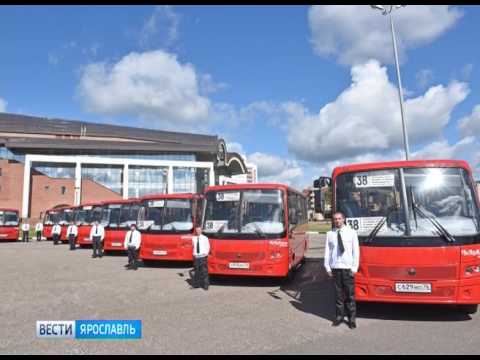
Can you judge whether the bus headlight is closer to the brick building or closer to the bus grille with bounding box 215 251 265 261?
the bus grille with bounding box 215 251 265 261

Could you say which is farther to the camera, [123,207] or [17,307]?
[123,207]

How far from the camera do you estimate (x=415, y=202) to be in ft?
21.0

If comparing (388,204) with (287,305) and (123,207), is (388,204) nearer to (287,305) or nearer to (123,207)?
(287,305)

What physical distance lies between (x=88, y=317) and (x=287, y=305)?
3.59 metres

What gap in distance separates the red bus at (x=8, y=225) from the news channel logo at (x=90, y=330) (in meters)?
24.9

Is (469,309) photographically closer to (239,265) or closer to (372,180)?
(372,180)

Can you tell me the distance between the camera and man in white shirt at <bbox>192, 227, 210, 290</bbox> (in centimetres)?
908

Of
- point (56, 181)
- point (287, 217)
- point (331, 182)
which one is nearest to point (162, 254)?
point (287, 217)

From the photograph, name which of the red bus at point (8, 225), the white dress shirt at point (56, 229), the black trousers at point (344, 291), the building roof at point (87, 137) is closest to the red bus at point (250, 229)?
the black trousers at point (344, 291)

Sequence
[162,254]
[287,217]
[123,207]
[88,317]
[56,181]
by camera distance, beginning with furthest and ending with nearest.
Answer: [56,181], [123,207], [162,254], [287,217], [88,317]

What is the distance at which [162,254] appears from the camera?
495 inches

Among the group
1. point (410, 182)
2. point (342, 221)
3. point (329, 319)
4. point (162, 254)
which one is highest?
point (410, 182)

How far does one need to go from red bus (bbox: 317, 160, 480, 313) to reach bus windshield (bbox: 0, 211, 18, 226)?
27105mm

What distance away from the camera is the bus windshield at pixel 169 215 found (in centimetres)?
1273
